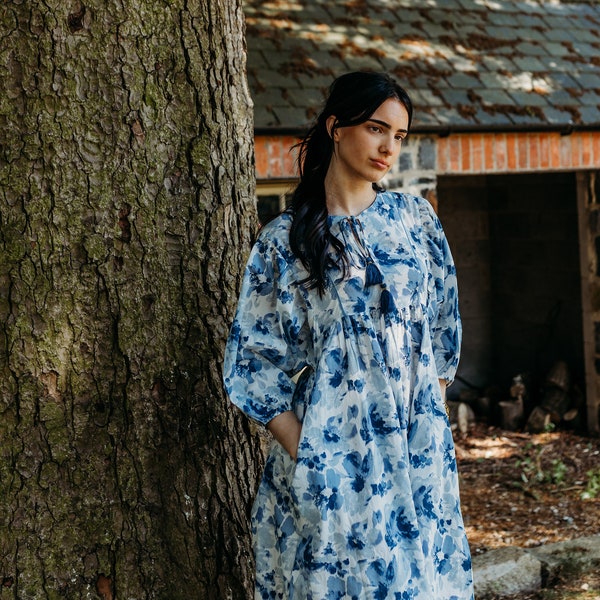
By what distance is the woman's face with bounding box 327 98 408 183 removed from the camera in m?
2.22

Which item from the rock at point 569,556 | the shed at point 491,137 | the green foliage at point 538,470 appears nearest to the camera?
the rock at point 569,556

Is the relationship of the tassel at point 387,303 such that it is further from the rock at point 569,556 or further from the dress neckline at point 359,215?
the rock at point 569,556

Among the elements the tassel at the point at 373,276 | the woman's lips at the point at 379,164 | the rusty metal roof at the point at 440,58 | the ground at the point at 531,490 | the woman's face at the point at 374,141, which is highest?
the rusty metal roof at the point at 440,58

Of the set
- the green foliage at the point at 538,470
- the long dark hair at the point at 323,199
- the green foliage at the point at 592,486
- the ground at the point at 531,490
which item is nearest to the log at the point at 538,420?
the ground at the point at 531,490

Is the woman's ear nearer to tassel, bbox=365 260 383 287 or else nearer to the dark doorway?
tassel, bbox=365 260 383 287

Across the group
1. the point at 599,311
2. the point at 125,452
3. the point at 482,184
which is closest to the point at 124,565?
the point at 125,452

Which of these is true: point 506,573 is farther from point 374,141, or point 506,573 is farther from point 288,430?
point 374,141

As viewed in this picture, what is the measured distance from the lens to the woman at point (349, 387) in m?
2.14

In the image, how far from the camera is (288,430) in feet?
7.26

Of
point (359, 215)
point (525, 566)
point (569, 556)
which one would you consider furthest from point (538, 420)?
point (359, 215)

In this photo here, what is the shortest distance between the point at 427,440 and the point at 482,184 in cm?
578

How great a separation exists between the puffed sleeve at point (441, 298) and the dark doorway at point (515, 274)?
4685 mm

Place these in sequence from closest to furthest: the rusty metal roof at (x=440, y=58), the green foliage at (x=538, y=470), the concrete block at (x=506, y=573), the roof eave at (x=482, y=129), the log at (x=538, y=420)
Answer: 1. the concrete block at (x=506, y=573)
2. the roof eave at (x=482, y=129)
3. the rusty metal roof at (x=440, y=58)
4. the green foliage at (x=538, y=470)
5. the log at (x=538, y=420)

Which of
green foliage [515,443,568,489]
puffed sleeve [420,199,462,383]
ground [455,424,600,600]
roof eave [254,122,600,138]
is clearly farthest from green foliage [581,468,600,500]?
puffed sleeve [420,199,462,383]
